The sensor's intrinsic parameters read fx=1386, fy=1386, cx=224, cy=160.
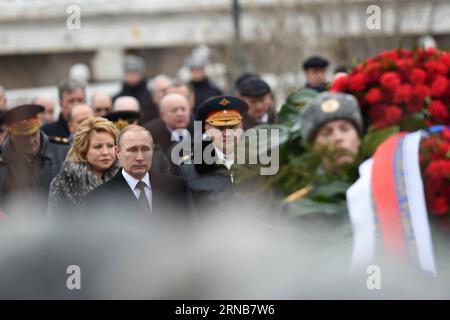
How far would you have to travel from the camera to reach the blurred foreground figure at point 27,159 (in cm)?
995

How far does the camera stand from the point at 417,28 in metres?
23.7

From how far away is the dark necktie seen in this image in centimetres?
790

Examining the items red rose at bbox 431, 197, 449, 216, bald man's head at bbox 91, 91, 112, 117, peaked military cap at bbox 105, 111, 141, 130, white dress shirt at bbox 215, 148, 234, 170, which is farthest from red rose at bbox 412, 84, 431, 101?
bald man's head at bbox 91, 91, 112, 117

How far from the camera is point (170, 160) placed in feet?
31.6

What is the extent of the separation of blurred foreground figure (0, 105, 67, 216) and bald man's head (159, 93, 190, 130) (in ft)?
3.24

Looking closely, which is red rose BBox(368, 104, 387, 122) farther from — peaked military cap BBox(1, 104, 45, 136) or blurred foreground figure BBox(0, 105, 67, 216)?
peaked military cap BBox(1, 104, 45, 136)

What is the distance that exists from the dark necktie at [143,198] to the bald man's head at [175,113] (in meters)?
3.29

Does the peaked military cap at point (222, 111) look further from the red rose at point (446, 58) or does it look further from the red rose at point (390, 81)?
the red rose at point (390, 81)

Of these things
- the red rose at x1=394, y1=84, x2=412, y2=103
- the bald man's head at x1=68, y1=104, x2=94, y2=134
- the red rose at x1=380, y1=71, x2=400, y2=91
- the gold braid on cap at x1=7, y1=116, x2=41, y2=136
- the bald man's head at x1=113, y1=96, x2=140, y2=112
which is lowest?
the red rose at x1=394, y1=84, x2=412, y2=103

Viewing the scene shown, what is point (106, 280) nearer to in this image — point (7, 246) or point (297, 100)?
point (7, 246)

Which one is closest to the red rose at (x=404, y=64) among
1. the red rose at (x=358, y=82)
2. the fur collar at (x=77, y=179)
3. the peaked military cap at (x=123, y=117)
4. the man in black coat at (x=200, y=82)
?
the red rose at (x=358, y=82)
